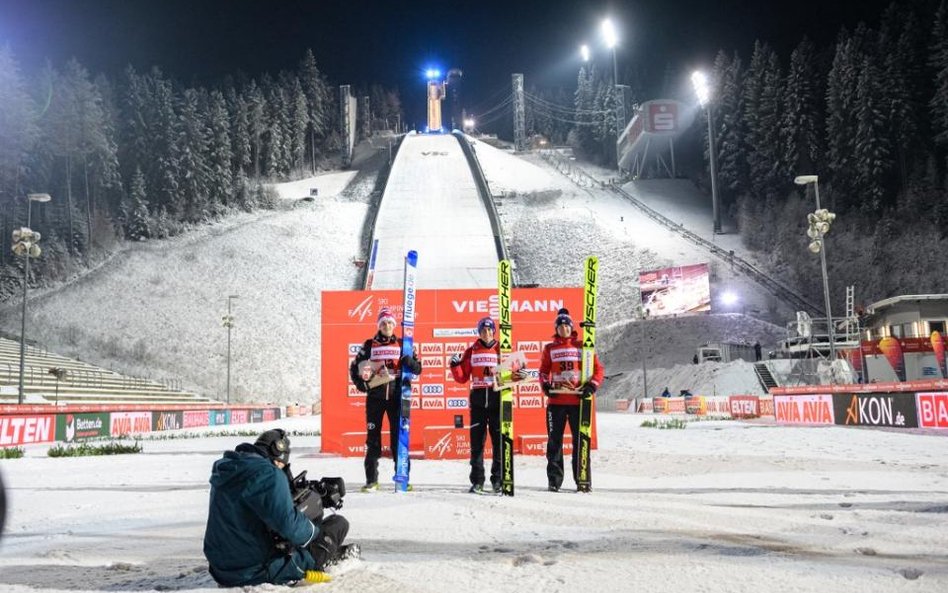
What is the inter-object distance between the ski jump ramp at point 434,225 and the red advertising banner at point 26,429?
2779cm

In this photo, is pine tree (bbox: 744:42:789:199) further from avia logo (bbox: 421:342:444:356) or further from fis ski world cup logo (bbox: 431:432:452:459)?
fis ski world cup logo (bbox: 431:432:452:459)

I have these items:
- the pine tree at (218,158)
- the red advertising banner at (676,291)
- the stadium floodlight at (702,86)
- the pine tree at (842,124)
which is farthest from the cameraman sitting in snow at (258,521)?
the pine tree at (218,158)

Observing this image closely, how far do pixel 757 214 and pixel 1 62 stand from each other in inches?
2610

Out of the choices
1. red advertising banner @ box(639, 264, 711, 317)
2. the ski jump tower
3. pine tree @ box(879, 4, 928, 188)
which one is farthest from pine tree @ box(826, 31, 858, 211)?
the ski jump tower

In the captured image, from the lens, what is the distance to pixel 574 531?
5.64 meters

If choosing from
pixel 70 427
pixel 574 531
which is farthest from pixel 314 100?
pixel 574 531

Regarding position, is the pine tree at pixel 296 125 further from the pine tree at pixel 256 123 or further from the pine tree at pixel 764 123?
the pine tree at pixel 764 123

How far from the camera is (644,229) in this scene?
65.9m

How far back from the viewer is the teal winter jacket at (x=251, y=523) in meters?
3.81

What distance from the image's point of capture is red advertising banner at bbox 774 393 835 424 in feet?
67.7

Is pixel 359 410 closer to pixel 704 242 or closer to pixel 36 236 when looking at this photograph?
pixel 36 236

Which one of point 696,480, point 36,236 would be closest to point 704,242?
point 36,236

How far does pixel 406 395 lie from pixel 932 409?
43.7 ft

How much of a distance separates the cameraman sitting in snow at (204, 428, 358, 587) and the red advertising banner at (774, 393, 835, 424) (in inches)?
789
